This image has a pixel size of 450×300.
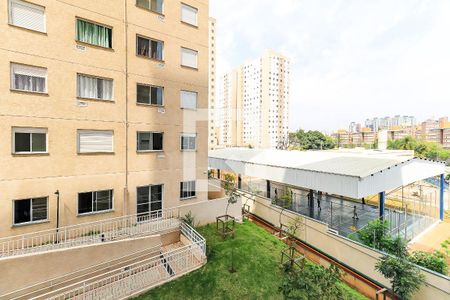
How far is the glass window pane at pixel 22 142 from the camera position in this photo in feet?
36.1

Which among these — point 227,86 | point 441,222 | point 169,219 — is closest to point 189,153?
point 169,219

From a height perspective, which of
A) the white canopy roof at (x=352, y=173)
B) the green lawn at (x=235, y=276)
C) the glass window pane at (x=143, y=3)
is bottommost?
the green lawn at (x=235, y=276)

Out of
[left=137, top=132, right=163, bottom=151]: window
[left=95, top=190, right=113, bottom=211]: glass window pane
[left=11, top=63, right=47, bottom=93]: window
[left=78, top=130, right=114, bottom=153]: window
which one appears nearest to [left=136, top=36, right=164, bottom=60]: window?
[left=137, top=132, right=163, bottom=151]: window

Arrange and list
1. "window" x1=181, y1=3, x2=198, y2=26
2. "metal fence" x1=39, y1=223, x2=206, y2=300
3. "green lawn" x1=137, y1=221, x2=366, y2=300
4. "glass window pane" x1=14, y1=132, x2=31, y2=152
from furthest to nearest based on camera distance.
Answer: "window" x1=181, y1=3, x2=198, y2=26 < "glass window pane" x1=14, y1=132, x2=31, y2=152 < "green lawn" x1=137, y1=221, x2=366, y2=300 < "metal fence" x1=39, y1=223, x2=206, y2=300

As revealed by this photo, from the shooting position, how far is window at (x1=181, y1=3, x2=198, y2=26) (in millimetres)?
16406

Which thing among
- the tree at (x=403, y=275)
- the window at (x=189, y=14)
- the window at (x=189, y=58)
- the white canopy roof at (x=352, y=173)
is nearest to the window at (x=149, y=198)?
the window at (x=189, y=58)

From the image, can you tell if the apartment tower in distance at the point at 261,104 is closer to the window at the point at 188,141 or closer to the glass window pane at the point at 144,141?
the window at the point at 188,141

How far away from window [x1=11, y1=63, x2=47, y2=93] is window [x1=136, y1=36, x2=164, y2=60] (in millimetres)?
5315

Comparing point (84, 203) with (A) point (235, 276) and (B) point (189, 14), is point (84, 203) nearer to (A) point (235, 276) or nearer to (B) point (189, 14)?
(A) point (235, 276)

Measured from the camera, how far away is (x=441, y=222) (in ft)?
67.2

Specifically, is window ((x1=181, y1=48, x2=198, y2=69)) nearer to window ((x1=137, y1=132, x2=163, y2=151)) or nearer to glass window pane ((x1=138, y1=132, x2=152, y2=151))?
window ((x1=137, y1=132, x2=163, y2=151))

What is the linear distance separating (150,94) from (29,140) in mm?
6820

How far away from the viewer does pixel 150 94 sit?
14977mm

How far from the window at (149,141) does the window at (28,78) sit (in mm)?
5379
